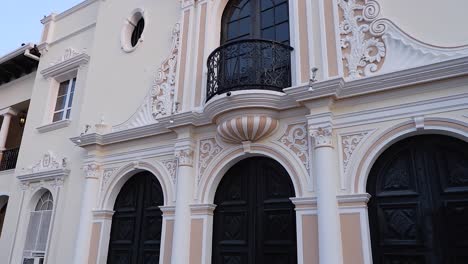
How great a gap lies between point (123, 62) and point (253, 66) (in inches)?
170

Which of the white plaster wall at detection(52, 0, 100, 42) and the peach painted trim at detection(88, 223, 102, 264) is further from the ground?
the white plaster wall at detection(52, 0, 100, 42)

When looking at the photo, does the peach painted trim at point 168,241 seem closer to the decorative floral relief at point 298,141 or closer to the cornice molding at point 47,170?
the decorative floral relief at point 298,141

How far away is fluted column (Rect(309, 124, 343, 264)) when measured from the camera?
17.4 feet

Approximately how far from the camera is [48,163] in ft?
32.9

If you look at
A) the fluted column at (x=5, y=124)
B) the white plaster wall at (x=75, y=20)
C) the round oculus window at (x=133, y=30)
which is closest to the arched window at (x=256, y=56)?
the round oculus window at (x=133, y=30)

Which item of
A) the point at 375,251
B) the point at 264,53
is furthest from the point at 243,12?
the point at 375,251

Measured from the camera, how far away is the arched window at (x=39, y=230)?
9.38 m

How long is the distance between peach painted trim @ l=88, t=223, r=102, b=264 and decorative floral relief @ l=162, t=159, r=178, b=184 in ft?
7.04

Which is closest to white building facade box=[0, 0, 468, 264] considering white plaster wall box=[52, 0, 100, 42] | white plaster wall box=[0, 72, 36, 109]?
white plaster wall box=[52, 0, 100, 42]

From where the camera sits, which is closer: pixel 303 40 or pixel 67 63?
pixel 303 40

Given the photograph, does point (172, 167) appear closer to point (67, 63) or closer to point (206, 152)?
point (206, 152)

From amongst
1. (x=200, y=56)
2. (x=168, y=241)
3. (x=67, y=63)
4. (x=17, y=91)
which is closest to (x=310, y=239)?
(x=168, y=241)

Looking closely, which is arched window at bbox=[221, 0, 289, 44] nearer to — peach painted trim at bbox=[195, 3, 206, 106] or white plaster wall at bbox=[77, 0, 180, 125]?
peach painted trim at bbox=[195, 3, 206, 106]

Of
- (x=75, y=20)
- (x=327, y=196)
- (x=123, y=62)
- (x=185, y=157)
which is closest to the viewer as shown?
(x=327, y=196)
